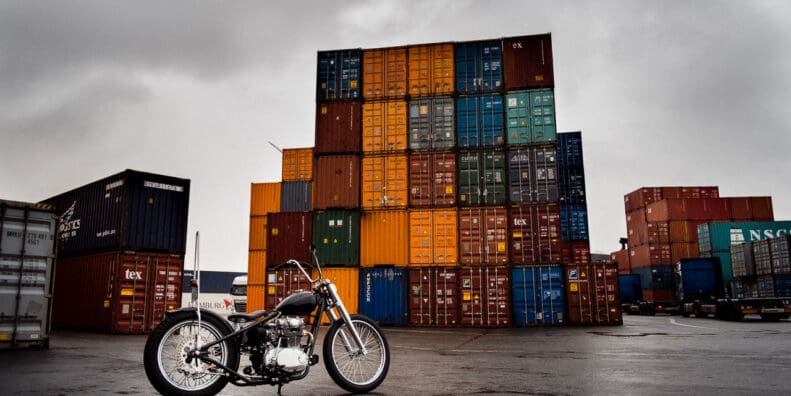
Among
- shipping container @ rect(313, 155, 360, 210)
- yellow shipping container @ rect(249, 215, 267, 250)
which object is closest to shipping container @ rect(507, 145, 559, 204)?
shipping container @ rect(313, 155, 360, 210)

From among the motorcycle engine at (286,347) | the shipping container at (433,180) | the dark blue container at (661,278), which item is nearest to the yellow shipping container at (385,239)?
the shipping container at (433,180)

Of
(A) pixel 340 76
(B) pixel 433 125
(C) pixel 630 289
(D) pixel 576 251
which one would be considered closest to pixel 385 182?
(B) pixel 433 125

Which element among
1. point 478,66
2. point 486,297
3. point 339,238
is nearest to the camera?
point 486,297

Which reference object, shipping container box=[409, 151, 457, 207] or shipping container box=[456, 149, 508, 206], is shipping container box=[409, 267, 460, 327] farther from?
shipping container box=[456, 149, 508, 206]

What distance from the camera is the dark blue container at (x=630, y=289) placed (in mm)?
43531

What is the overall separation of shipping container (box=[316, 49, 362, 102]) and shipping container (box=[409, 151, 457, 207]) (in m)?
4.89

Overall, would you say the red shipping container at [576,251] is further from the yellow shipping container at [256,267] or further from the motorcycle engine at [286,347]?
the motorcycle engine at [286,347]

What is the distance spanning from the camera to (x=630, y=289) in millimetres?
43781

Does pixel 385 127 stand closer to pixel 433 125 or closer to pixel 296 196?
pixel 433 125

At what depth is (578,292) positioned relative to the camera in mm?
23391

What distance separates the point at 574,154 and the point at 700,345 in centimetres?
2947

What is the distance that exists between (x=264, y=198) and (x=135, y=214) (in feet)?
46.3

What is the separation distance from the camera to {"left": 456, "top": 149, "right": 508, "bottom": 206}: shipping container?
24.0 metres

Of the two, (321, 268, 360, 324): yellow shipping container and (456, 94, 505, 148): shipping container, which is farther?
(456, 94, 505, 148): shipping container
